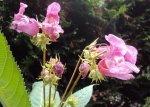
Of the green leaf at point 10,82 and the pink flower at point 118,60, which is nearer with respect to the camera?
the green leaf at point 10,82

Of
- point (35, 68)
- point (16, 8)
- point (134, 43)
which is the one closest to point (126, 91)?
point (134, 43)

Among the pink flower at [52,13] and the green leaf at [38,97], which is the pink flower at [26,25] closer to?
the pink flower at [52,13]

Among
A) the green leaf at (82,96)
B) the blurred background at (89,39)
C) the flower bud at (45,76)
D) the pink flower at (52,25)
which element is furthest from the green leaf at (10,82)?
the blurred background at (89,39)

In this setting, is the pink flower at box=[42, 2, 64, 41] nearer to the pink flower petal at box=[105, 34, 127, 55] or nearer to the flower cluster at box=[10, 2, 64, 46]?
the flower cluster at box=[10, 2, 64, 46]

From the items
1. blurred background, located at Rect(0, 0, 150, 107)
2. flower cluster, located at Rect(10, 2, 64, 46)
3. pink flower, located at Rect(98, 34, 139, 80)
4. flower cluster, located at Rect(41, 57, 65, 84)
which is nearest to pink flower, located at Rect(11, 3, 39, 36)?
flower cluster, located at Rect(10, 2, 64, 46)

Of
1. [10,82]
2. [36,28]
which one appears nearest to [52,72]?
[36,28]

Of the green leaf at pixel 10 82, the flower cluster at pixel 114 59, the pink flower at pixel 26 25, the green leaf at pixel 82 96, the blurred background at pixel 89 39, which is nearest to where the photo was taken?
the green leaf at pixel 10 82

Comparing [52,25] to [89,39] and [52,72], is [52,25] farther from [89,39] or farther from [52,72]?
[89,39]
